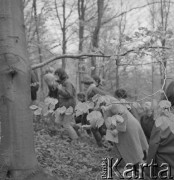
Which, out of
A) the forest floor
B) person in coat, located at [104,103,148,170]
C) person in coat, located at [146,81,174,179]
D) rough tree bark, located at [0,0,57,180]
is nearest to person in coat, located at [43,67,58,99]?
the forest floor

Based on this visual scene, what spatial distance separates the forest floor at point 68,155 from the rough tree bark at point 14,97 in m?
0.90

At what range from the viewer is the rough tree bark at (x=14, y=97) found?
343cm

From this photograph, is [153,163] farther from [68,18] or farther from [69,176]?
[68,18]

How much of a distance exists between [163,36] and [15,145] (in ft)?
10.5

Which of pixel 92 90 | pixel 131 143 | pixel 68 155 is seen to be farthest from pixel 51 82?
pixel 131 143

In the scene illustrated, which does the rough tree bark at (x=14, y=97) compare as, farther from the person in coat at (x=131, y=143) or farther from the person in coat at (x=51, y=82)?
the person in coat at (x=51, y=82)

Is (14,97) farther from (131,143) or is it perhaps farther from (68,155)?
(68,155)

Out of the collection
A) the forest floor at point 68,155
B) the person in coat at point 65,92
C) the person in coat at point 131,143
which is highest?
the person in coat at point 65,92

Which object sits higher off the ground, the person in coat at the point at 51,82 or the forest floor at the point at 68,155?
the person in coat at the point at 51,82

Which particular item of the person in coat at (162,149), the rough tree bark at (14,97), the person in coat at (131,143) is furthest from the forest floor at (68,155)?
the person in coat at (162,149)

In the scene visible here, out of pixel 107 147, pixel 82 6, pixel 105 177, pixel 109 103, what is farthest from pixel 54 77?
pixel 82 6

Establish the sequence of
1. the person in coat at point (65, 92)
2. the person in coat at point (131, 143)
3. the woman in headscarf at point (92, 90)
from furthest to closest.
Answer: the person in coat at point (65, 92) < the woman in headscarf at point (92, 90) < the person in coat at point (131, 143)

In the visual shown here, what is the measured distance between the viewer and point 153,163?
368 cm

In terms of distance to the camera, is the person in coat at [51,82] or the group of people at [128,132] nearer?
the group of people at [128,132]
